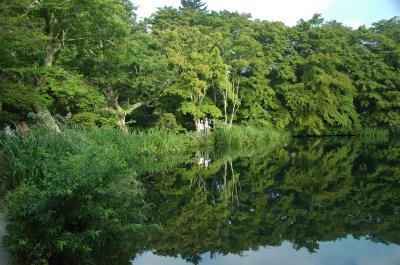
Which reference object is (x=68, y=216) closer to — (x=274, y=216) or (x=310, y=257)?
(x=310, y=257)

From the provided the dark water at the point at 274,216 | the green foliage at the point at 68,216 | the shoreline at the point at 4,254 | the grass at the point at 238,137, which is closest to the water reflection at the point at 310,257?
the dark water at the point at 274,216

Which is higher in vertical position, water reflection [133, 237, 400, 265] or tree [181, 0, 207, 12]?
tree [181, 0, 207, 12]

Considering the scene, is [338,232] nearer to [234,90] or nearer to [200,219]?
[200,219]

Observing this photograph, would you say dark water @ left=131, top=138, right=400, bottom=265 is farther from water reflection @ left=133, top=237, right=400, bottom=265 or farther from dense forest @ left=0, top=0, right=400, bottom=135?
dense forest @ left=0, top=0, right=400, bottom=135

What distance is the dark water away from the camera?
16.9 ft

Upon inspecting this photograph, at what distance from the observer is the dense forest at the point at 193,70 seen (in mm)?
12102

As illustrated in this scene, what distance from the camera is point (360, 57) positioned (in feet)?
98.7

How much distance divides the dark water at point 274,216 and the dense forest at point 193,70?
428 cm

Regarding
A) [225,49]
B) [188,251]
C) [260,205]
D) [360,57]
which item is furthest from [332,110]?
[188,251]

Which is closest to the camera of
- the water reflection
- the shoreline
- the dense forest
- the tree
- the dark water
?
the shoreline

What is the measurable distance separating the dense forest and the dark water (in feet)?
14.1

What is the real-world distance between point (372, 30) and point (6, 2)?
29.3 meters

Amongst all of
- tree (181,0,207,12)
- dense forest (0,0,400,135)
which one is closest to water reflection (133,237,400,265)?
dense forest (0,0,400,135)

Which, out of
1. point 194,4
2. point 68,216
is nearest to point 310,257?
point 68,216
